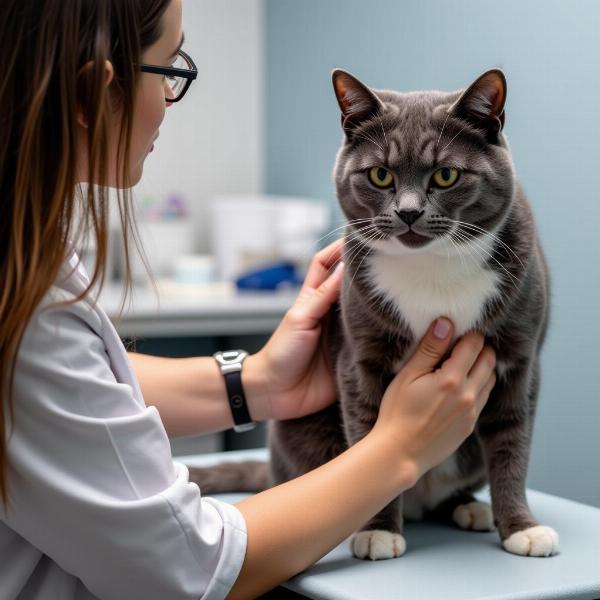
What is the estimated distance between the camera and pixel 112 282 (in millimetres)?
2781

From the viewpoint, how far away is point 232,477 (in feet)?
4.28

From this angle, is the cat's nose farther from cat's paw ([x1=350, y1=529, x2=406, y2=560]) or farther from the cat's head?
cat's paw ([x1=350, y1=529, x2=406, y2=560])

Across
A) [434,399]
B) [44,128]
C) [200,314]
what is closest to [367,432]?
[434,399]

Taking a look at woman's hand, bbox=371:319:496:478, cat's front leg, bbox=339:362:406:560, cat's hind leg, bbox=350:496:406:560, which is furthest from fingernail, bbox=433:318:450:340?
cat's hind leg, bbox=350:496:406:560

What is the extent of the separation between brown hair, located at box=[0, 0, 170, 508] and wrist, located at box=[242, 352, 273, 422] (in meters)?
0.51

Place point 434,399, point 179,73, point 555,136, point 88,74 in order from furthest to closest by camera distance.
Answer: point 555,136, point 434,399, point 179,73, point 88,74

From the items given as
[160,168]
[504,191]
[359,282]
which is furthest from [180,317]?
[504,191]

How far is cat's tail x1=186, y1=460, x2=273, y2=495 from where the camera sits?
50.4 inches

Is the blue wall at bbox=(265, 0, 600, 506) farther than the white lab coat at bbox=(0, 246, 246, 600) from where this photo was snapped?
Yes

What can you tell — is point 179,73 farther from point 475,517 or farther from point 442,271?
point 475,517

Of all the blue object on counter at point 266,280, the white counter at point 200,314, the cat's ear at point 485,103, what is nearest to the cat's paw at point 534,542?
the cat's ear at point 485,103

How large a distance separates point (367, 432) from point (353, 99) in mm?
410

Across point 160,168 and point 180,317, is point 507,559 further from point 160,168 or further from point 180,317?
point 160,168

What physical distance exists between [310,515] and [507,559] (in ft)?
0.82
